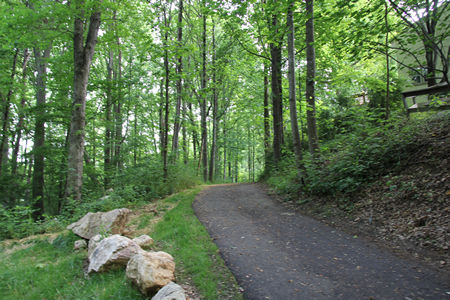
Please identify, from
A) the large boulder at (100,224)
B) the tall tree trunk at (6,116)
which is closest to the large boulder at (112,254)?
the large boulder at (100,224)

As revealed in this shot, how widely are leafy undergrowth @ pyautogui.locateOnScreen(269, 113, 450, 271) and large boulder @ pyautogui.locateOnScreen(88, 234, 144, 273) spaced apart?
4288 millimetres

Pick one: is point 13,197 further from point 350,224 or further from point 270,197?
point 350,224

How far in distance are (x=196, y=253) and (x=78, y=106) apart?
7.27 m

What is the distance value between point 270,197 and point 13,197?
37.5 ft

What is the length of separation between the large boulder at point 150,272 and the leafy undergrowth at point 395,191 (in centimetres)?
363

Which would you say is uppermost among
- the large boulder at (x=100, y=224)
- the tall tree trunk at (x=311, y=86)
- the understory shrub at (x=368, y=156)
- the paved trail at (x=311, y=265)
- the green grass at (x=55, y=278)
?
the tall tree trunk at (x=311, y=86)

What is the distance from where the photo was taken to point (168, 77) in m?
10.1

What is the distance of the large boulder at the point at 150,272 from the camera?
307 cm

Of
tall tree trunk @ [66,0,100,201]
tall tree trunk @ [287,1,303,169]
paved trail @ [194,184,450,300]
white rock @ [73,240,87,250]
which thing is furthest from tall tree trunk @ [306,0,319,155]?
tall tree trunk @ [66,0,100,201]

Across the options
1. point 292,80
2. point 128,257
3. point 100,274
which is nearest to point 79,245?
point 100,274

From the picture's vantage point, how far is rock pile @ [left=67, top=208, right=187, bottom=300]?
3057 millimetres

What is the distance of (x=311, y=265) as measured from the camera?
362 cm

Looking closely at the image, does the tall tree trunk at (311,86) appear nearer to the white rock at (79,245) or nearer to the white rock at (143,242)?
the white rock at (143,242)

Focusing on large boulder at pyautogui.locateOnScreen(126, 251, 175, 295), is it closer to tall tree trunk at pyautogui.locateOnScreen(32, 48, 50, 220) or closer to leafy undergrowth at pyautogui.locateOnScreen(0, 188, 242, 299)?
leafy undergrowth at pyautogui.locateOnScreen(0, 188, 242, 299)
